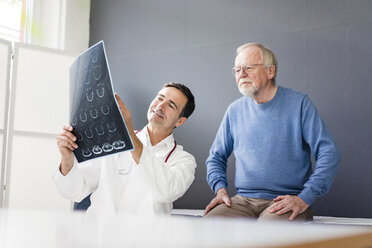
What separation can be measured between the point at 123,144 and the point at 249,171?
104 centimetres

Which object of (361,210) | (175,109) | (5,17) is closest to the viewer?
(175,109)

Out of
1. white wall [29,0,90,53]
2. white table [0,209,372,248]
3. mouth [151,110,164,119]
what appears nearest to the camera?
white table [0,209,372,248]

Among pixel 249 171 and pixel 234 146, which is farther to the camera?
pixel 234 146

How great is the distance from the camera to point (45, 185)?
371cm

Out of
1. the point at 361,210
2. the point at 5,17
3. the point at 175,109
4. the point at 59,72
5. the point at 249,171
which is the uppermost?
the point at 5,17

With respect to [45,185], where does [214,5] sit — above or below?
above

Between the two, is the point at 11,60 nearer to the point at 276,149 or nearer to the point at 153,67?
the point at 153,67

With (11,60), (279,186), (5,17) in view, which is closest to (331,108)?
(279,186)

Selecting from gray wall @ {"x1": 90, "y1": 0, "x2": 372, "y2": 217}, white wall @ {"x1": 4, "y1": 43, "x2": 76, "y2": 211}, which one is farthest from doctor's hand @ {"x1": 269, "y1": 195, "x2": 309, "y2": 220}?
white wall @ {"x1": 4, "y1": 43, "x2": 76, "y2": 211}

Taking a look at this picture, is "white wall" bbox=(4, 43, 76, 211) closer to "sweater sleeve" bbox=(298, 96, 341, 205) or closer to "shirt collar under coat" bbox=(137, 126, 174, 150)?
"shirt collar under coat" bbox=(137, 126, 174, 150)

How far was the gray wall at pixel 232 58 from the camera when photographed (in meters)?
3.00

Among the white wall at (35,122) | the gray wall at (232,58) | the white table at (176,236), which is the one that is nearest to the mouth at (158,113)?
the gray wall at (232,58)

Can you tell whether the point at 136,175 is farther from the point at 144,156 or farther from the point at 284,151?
the point at 284,151

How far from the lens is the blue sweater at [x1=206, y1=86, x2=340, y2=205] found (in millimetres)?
2389
